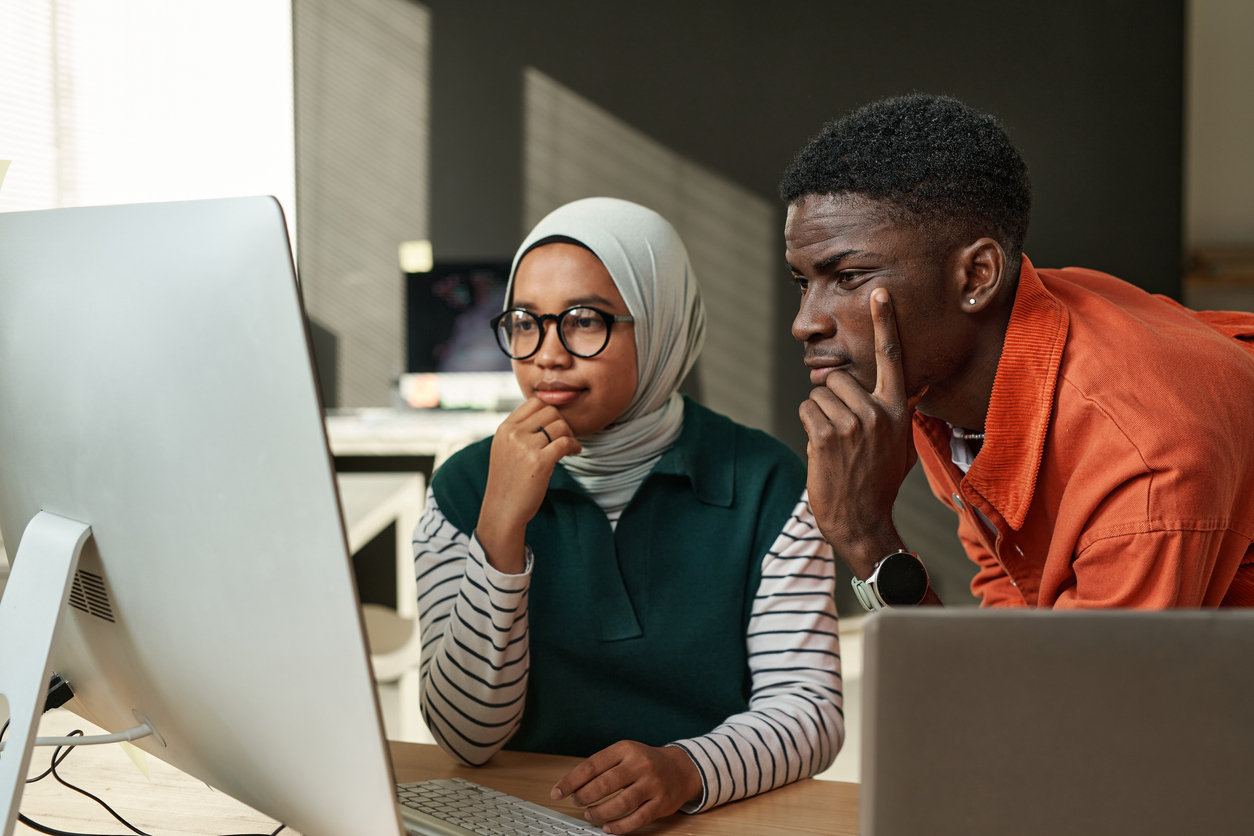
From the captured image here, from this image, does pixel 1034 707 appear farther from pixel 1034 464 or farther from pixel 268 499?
pixel 1034 464

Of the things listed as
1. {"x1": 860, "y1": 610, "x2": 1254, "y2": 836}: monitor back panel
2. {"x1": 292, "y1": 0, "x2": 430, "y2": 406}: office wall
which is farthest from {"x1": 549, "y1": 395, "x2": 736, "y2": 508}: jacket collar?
{"x1": 292, "y1": 0, "x2": 430, "y2": 406}: office wall

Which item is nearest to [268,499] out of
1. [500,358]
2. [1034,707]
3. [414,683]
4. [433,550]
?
[1034,707]

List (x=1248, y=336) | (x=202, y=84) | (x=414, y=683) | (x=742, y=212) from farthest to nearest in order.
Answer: (x=742, y=212) < (x=202, y=84) < (x=414, y=683) < (x=1248, y=336)

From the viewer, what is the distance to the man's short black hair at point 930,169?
0.77 metres

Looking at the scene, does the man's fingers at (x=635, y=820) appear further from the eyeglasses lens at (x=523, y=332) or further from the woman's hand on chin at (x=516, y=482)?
the eyeglasses lens at (x=523, y=332)

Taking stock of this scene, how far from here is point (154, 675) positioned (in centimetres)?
53

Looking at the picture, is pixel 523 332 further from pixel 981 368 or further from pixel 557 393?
pixel 981 368

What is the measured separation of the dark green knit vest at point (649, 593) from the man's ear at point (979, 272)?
0.31 meters

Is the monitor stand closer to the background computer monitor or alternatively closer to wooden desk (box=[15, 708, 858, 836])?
wooden desk (box=[15, 708, 858, 836])

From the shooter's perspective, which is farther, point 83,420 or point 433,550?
point 433,550

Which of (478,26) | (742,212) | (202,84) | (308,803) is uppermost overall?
(478,26)

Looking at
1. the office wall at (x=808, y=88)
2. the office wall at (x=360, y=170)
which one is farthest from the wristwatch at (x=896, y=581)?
the office wall at (x=360, y=170)

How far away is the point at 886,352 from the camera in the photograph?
0.78 metres

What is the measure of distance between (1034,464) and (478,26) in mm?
3644
